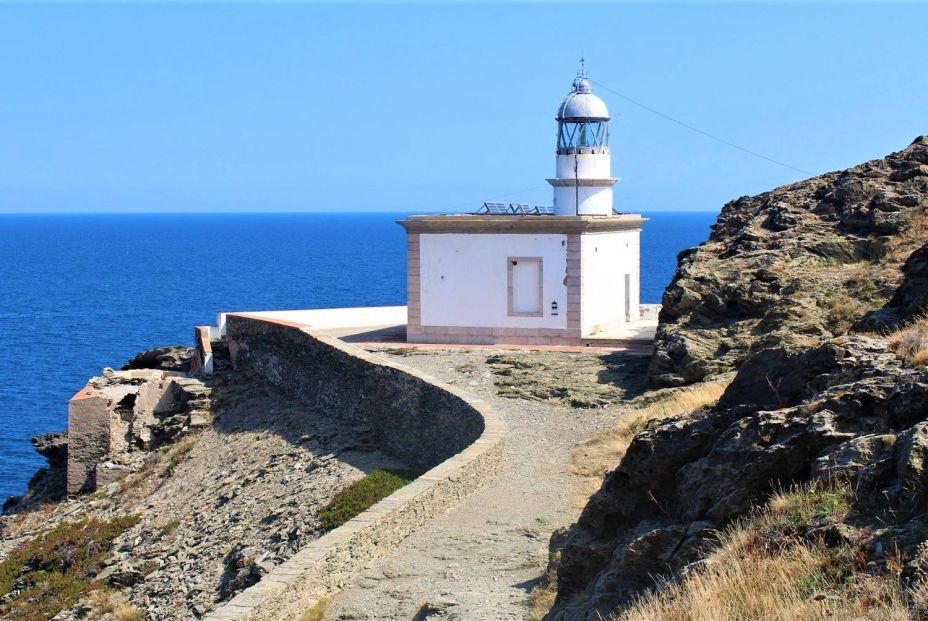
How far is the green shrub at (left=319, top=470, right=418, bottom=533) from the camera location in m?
17.1

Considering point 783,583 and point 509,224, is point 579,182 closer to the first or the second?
point 509,224

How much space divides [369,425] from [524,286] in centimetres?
543

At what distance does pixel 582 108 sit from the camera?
28844mm

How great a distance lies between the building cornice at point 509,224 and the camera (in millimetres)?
24859

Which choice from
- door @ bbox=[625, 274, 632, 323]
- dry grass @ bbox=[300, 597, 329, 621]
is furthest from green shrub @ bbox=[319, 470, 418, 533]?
door @ bbox=[625, 274, 632, 323]

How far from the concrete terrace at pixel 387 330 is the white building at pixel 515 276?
0.32 meters

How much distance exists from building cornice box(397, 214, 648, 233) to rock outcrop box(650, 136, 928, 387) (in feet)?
7.08

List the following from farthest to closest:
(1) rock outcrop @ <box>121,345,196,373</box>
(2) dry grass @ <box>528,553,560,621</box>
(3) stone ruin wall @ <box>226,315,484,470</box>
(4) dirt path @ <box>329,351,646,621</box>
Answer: (1) rock outcrop @ <box>121,345,196,373</box>, (3) stone ruin wall @ <box>226,315,484,470</box>, (4) dirt path @ <box>329,351,646,621</box>, (2) dry grass @ <box>528,553,560,621</box>

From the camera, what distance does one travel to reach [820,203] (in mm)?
23516

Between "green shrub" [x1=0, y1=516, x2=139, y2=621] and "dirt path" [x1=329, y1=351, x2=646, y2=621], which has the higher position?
"dirt path" [x1=329, y1=351, x2=646, y2=621]

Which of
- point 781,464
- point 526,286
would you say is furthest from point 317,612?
point 526,286

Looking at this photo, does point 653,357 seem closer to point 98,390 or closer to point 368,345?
point 368,345

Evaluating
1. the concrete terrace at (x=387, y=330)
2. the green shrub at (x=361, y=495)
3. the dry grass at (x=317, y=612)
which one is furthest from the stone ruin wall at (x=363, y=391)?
the dry grass at (x=317, y=612)

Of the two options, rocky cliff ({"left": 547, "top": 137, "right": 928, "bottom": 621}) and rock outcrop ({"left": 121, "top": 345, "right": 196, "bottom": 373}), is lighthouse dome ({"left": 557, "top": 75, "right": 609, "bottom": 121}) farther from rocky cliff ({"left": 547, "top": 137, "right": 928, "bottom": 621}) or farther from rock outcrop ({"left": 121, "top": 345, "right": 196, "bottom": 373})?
rocky cliff ({"left": 547, "top": 137, "right": 928, "bottom": 621})
